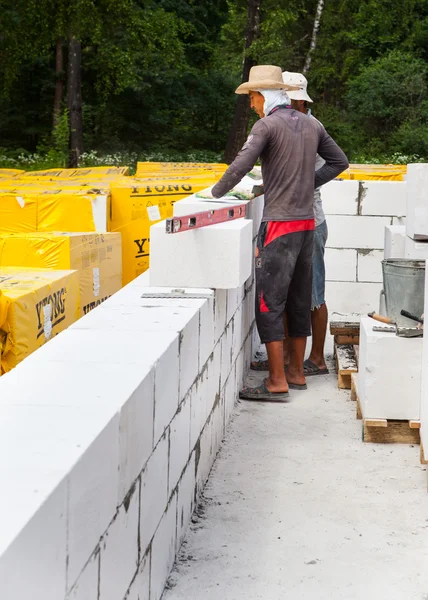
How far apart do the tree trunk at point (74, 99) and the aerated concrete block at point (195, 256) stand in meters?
19.7

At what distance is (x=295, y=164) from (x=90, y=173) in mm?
5825

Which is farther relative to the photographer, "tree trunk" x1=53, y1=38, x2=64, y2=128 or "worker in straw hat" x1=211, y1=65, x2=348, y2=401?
"tree trunk" x1=53, y1=38, x2=64, y2=128

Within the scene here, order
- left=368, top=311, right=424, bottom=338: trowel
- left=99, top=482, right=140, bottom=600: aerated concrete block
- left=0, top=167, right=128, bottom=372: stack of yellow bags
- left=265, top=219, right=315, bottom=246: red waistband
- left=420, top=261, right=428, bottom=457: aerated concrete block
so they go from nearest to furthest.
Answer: left=99, top=482, right=140, bottom=600: aerated concrete block → left=0, top=167, right=128, bottom=372: stack of yellow bags → left=420, top=261, right=428, bottom=457: aerated concrete block → left=368, top=311, right=424, bottom=338: trowel → left=265, top=219, right=315, bottom=246: red waistband

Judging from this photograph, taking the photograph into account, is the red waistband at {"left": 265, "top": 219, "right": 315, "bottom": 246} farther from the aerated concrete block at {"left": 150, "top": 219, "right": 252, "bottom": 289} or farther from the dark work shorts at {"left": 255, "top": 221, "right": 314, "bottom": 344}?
the aerated concrete block at {"left": 150, "top": 219, "right": 252, "bottom": 289}

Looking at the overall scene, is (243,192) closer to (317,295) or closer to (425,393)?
(317,295)

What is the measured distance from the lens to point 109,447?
257 centimetres

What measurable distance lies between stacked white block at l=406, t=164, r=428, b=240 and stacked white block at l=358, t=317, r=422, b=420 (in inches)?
43.9

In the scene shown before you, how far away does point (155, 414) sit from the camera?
10.8ft

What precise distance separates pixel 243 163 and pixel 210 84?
100 ft

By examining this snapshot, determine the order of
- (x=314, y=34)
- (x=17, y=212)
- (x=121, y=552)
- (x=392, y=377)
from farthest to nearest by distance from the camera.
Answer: (x=314, y=34) → (x=17, y=212) → (x=392, y=377) → (x=121, y=552)

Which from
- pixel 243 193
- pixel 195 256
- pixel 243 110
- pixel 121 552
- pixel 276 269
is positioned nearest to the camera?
pixel 121 552

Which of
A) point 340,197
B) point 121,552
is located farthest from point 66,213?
point 121,552

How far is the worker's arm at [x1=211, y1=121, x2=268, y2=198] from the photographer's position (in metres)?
5.48

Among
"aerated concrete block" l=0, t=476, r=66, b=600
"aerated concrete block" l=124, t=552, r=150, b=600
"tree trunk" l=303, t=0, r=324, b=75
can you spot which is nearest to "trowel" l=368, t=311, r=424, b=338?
"aerated concrete block" l=124, t=552, r=150, b=600
